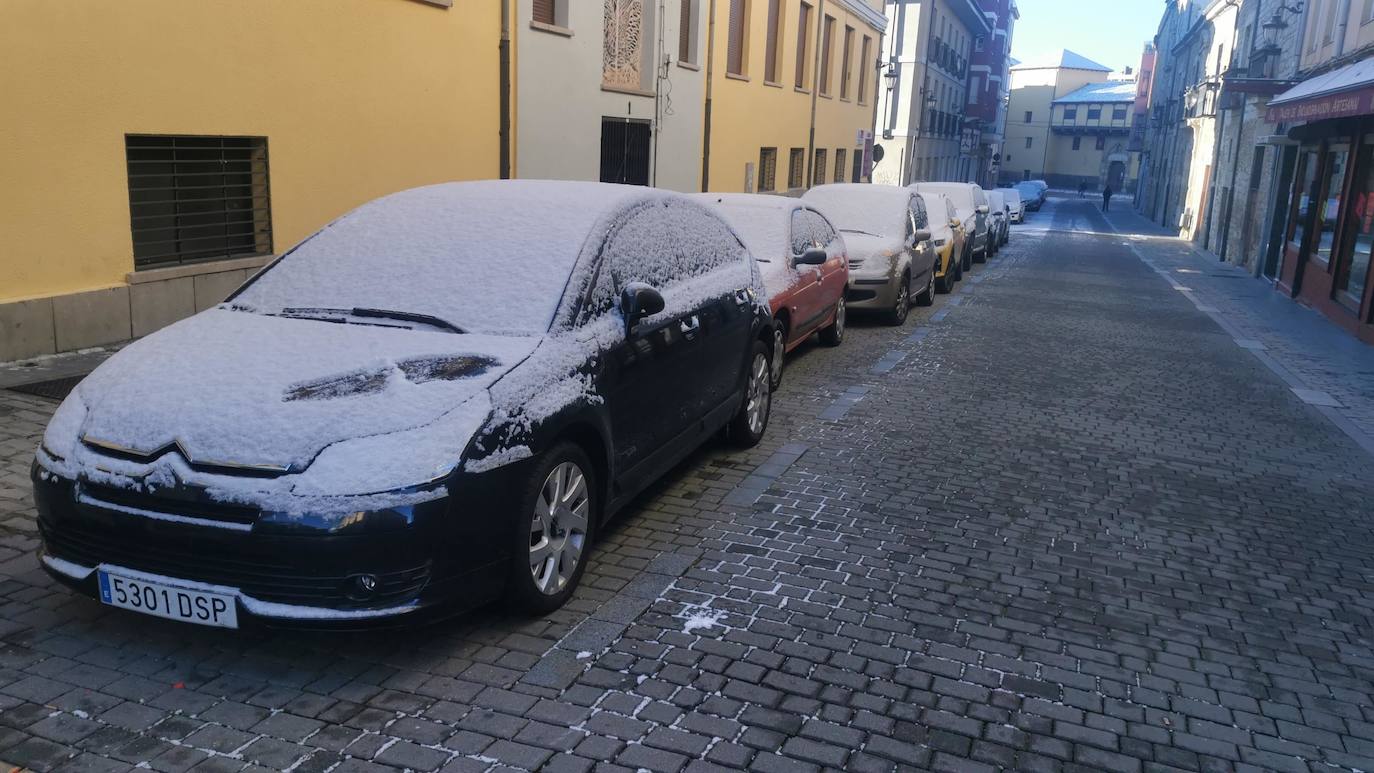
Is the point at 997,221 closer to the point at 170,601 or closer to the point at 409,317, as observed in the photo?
the point at 409,317

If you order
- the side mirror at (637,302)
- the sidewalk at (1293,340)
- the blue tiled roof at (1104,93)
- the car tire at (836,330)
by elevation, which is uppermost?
the blue tiled roof at (1104,93)

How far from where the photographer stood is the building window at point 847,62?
29.0 m

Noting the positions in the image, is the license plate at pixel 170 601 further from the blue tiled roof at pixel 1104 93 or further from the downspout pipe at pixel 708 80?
the blue tiled roof at pixel 1104 93

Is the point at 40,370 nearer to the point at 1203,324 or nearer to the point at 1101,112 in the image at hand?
the point at 1203,324

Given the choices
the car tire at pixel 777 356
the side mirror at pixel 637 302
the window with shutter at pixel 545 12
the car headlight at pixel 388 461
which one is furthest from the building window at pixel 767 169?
the car headlight at pixel 388 461

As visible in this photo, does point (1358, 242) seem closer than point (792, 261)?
No

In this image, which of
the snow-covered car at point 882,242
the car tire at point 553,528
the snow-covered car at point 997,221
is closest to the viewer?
the car tire at point 553,528

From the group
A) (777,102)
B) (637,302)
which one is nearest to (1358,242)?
(777,102)

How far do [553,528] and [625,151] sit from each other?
43.3ft

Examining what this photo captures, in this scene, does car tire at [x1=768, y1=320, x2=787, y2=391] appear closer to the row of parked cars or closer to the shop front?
the row of parked cars

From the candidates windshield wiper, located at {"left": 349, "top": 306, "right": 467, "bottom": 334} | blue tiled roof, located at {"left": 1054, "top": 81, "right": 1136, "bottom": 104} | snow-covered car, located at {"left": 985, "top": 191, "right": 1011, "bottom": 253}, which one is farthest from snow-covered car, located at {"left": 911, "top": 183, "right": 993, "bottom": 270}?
blue tiled roof, located at {"left": 1054, "top": 81, "right": 1136, "bottom": 104}

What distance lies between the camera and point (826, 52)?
1073 inches

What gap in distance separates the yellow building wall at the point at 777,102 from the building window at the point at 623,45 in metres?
2.93

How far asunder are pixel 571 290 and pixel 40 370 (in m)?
4.72
